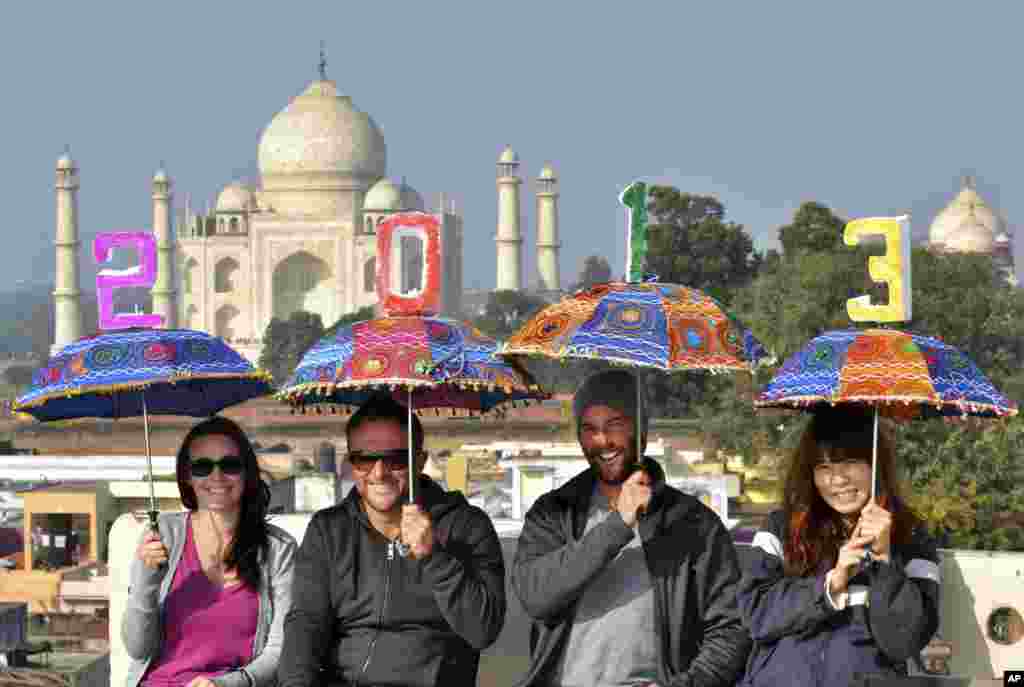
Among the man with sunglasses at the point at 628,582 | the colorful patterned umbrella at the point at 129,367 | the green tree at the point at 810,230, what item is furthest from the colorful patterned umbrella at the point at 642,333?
the green tree at the point at 810,230

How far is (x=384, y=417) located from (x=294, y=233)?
5064 centimetres

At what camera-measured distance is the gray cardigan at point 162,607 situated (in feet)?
16.4

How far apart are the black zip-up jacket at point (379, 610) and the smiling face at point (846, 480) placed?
2.70 ft

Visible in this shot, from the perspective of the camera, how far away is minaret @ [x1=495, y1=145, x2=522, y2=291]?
188 feet

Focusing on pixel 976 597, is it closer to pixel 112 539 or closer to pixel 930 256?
pixel 112 539

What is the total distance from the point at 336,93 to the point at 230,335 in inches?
309

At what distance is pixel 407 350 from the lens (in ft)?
16.8

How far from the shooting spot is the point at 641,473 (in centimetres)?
473

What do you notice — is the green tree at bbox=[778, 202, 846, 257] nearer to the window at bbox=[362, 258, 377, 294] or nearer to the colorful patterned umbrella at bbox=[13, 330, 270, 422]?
the window at bbox=[362, 258, 377, 294]

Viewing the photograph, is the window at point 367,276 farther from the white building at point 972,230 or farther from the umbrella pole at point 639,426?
the umbrella pole at point 639,426

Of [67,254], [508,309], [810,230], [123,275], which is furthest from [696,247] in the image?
[123,275]

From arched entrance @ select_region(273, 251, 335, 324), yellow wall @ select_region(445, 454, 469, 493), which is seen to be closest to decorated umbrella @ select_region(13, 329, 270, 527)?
yellow wall @ select_region(445, 454, 469, 493)

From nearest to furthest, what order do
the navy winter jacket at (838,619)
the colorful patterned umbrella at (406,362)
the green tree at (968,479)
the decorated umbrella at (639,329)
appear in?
the navy winter jacket at (838,619) < the decorated umbrella at (639,329) < the colorful patterned umbrella at (406,362) < the green tree at (968,479)

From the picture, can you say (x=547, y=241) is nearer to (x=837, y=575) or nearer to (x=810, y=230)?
(x=810, y=230)
